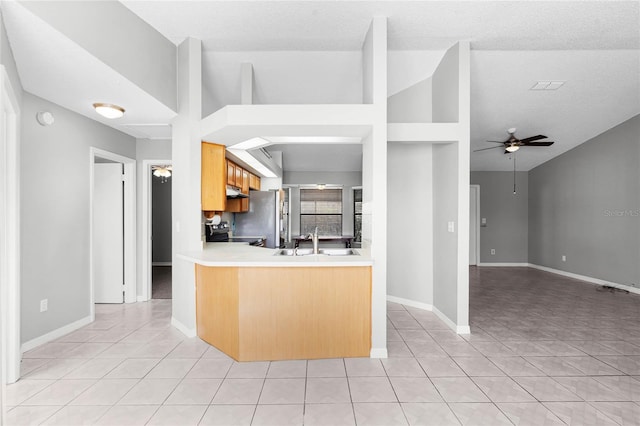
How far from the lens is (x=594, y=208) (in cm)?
576

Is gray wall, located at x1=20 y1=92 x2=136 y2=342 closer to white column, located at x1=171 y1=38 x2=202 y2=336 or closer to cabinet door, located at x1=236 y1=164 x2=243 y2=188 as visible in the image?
white column, located at x1=171 y1=38 x2=202 y2=336

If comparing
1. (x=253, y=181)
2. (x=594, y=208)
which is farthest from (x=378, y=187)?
(x=594, y=208)

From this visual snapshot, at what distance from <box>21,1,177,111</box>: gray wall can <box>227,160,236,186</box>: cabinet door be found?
941mm

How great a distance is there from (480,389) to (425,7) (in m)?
3.13

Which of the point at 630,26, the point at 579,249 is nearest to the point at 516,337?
the point at 630,26

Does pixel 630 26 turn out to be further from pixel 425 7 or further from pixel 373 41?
pixel 373 41

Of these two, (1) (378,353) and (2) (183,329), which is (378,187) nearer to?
(1) (378,353)

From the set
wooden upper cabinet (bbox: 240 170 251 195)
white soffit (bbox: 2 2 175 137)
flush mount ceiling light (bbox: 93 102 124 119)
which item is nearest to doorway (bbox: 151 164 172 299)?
wooden upper cabinet (bbox: 240 170 251 195)

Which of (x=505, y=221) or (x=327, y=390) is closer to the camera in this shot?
(x=327, y=390)

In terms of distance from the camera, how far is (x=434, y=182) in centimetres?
407

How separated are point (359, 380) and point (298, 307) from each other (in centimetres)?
74

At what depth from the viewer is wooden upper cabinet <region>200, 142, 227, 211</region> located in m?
3.40

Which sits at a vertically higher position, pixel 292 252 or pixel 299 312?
pixel 292 252

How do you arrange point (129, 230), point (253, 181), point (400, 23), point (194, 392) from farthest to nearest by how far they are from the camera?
point (253, 181) < point (129, 230) < point (400, 23) < point (194, 392)
